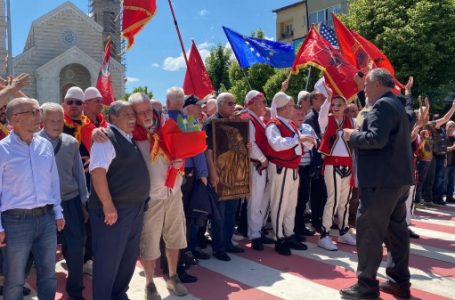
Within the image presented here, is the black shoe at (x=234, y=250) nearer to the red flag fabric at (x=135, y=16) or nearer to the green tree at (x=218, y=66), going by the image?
the red flag fabric at (x=135, y=16)

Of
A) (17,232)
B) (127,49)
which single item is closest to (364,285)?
(17,232)

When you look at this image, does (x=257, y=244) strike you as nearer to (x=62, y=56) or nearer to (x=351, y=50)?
(x=351, y=50)

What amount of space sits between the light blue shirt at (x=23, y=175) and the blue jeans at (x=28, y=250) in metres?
0.11

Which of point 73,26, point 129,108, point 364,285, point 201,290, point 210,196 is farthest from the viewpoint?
point 73,26

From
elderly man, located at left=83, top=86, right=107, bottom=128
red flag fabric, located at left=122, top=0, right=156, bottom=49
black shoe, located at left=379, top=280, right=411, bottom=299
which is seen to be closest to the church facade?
red flag fabric, located at left=122, top=0, right=156, bottom=49

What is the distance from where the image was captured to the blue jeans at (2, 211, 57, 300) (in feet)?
11.2

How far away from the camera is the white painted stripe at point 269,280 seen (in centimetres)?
466

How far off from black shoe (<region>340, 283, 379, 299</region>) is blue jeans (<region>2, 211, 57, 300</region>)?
2.77 meters

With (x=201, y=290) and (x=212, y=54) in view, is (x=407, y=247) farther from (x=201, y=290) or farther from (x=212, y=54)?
(x=212, y=54)

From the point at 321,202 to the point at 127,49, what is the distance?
4055 millimetres

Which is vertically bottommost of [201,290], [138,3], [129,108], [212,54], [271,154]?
[201,290]

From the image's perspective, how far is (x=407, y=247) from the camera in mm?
4578

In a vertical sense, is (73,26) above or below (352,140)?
above

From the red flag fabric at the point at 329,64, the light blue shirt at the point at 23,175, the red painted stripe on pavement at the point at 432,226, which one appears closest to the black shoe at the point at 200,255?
the light blue shirt at the point at 23,175
